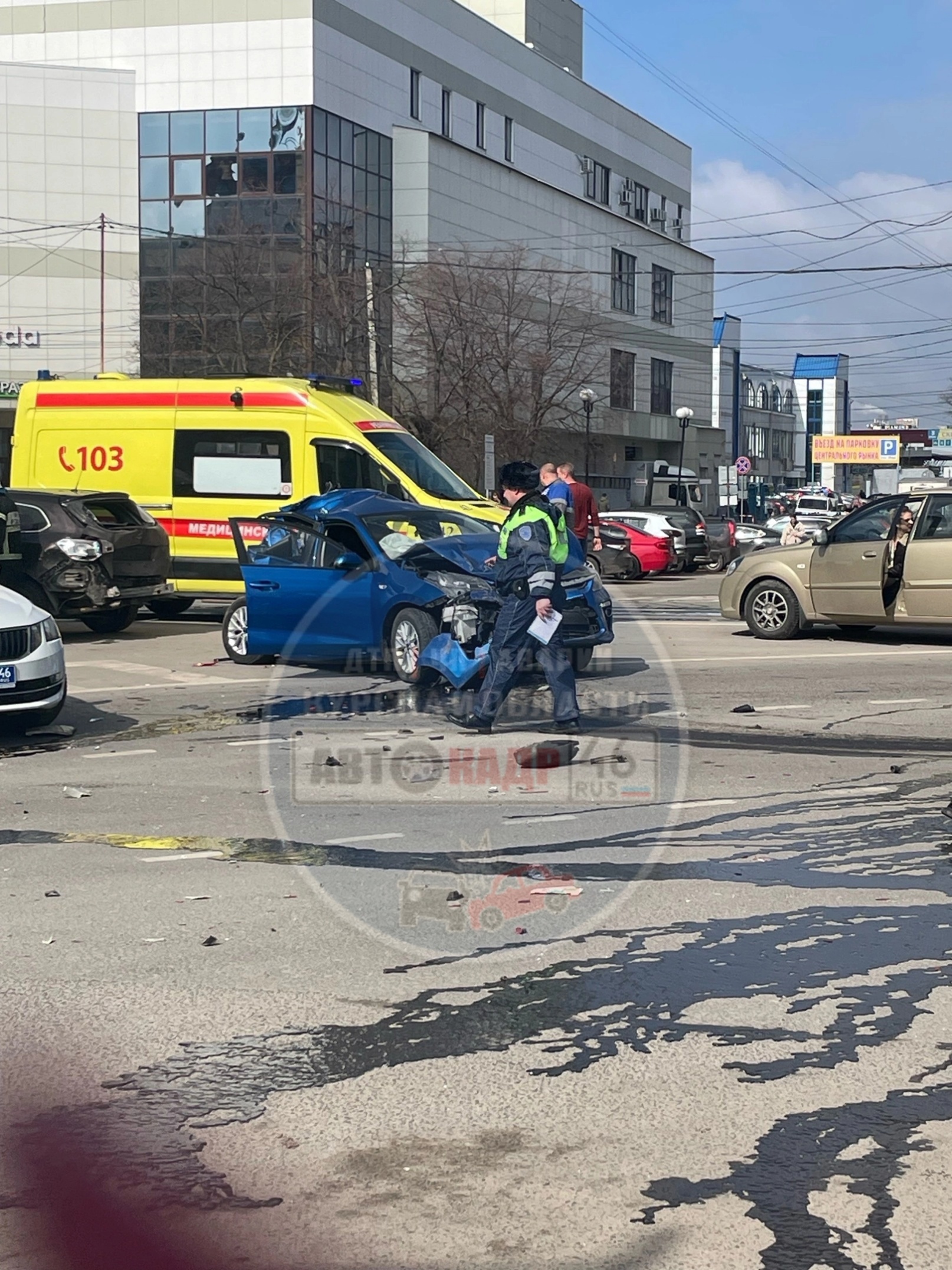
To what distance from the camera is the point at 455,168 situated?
201 feet

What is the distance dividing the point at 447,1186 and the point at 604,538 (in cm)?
2981

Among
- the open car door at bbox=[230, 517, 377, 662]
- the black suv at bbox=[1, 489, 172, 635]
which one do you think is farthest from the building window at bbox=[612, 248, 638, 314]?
the open car door at bbox=[230, 517, 377, 662]

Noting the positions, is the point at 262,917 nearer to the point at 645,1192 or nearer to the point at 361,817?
the point at 361,817

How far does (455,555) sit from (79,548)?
5928 millimetres

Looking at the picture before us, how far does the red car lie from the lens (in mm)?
33688

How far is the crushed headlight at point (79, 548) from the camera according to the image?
57.7 ft

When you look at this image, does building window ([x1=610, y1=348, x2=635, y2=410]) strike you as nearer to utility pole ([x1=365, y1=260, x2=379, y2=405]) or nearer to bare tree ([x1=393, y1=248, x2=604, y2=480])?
bare tree ([x1=393, y1=248, x2=604, y2=480])

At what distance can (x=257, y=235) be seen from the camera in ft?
172

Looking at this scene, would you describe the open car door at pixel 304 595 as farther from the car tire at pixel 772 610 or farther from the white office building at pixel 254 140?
the white office building at pixel 254 140

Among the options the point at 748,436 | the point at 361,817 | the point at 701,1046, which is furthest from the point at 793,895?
the point at 748,436

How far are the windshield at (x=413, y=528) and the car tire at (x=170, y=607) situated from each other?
6753 millimetres

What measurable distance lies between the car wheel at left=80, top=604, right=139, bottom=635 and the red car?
16123mm

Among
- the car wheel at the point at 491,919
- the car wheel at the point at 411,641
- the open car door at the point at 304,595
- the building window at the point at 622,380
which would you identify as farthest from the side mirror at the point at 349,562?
the building window at the point at 622,380

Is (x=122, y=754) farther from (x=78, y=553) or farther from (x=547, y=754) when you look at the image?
(x=78, y=553)
